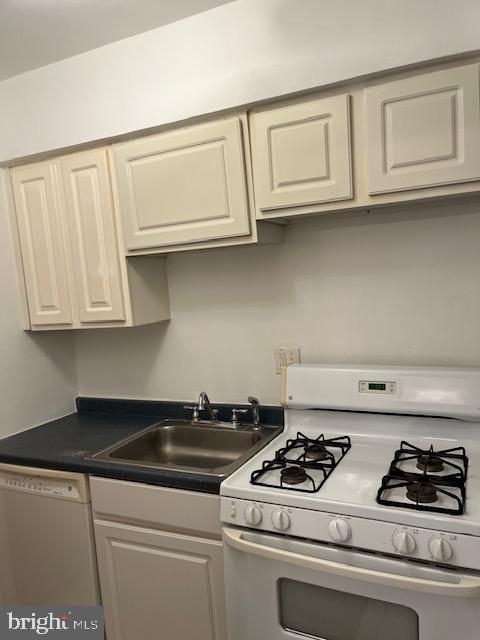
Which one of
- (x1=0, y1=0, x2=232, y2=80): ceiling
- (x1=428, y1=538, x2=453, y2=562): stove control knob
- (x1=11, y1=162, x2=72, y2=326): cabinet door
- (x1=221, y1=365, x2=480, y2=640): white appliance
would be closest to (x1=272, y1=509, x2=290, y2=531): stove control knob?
(x1=221, y1=365, x2=480, y2=640): white appliance

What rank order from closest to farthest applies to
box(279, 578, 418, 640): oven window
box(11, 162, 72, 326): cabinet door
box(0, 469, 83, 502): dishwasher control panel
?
box(279, 578, 418, 640): oven window < box(0, 469, 83, 502): dishwasher control panel < box(11, 162, 72, 326): cabinet door

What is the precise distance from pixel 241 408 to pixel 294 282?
1.95 ft

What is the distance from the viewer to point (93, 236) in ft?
6.51

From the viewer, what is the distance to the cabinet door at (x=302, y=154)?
151 cm

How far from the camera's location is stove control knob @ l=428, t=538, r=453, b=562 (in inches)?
44.3

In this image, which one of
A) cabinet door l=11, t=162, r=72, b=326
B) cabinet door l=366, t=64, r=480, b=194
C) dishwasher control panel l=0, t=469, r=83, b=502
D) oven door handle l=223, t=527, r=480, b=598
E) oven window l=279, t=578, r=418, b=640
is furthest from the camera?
cabinet door l=11, t=162, r=72, b=326

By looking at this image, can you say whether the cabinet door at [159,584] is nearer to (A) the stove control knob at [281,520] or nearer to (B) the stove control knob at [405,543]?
(A) the stove control knob at [281,520]

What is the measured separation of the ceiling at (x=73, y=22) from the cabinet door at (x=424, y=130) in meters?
0.74

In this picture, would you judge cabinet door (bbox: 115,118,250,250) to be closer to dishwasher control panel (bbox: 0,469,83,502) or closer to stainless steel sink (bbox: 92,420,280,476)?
stainless steel sink (bbox: 92,420,280,476)

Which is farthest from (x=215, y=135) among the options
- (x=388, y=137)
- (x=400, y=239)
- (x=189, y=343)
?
(x=189, y=343)

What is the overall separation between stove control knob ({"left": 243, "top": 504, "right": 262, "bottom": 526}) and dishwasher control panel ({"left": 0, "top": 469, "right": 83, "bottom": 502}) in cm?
73

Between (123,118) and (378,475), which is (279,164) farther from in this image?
(378,475)

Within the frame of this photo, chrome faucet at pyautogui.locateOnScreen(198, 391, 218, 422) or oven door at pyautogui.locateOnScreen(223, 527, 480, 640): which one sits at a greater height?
chrome faucet at pyautogui.locateOnScreen(198, 391, 218, 422)

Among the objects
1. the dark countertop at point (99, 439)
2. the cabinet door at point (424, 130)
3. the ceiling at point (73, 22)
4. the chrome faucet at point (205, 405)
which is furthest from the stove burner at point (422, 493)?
the ceiling at point (73, 22)
